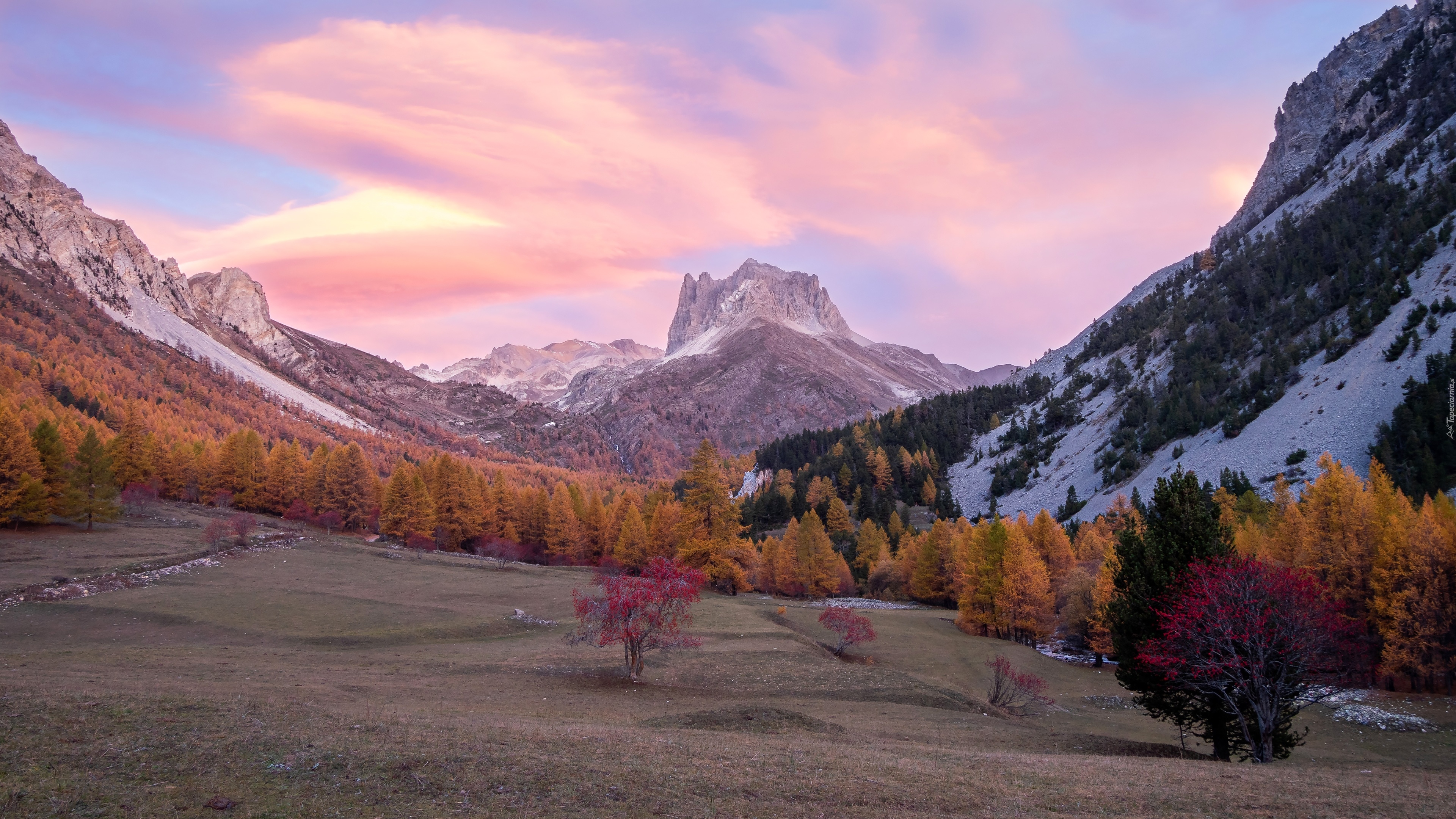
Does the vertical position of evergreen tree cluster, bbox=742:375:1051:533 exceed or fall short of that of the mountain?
it falls short

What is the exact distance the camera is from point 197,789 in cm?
1311

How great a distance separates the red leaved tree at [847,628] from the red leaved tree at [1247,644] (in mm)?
25054

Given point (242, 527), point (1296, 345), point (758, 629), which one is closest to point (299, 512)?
point (242, 527)

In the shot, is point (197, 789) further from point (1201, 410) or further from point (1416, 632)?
point (1201, 410)

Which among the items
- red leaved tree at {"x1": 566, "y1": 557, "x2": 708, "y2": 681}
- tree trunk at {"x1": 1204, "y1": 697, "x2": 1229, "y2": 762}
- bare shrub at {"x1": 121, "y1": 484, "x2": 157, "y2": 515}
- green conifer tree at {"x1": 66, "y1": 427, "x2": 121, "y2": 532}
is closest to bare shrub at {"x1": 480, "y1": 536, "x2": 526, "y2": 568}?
green conifer tree at {"x1": 66, "y1": 427, "x2": 121, "y2": 532}

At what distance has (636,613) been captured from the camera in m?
37.0

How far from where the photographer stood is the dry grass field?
14.4 metres

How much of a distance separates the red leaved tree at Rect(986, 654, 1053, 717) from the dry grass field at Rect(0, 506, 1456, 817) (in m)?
1.18

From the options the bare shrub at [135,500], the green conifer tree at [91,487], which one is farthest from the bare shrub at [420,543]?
the green conifer tree at [91,487]

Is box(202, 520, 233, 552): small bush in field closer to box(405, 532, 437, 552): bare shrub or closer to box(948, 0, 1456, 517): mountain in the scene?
box(405, 532, 437, 552): bare shrub

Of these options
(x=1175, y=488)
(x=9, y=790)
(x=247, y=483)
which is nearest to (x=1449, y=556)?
(x=1175, y=488)

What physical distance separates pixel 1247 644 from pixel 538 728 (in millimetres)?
24062

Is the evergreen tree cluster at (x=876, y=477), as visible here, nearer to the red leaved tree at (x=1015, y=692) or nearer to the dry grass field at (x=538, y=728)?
the red leaved tree at (x=1015, y=692)

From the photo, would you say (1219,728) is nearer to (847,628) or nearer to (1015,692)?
(1015,692)
